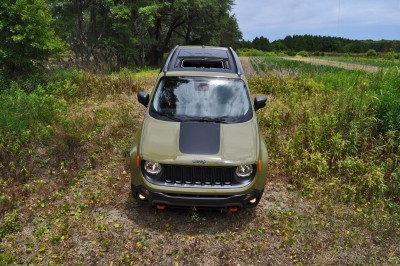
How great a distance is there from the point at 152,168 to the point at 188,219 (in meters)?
1.06

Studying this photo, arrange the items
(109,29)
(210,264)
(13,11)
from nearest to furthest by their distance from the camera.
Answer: (210,264)
(13,11)
(109,29)

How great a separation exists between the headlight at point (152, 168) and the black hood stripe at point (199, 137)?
40 cm

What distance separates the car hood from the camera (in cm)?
439

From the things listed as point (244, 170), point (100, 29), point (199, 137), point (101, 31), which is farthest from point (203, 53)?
point (100, 29)

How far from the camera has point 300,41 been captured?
4547 inches

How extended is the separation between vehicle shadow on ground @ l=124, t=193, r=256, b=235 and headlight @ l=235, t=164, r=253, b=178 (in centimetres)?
66

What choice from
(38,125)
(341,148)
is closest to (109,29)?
(38,125)

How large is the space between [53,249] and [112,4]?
1028 inches

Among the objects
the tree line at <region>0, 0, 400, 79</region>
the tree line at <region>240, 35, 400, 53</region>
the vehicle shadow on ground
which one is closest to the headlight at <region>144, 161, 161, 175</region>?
the vehicle shadow on ground

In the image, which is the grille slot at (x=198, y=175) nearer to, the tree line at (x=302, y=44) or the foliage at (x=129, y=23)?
the foliage at (x=129, y=23)

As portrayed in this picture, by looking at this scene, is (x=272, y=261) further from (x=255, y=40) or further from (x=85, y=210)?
(x=255, y=40)

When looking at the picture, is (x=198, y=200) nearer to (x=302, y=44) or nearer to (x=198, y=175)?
(x=198, y=175)

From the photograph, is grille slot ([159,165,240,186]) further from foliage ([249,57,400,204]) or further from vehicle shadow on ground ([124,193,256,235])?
foliage ([249,57,400,204])

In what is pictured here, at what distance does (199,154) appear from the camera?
173 inches
